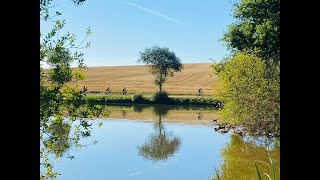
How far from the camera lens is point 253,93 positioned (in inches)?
608

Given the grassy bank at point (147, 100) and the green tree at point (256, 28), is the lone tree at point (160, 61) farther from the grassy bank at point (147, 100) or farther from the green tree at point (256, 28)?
the green tree at point (256, 28)

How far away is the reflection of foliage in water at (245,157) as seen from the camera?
10.8 metres

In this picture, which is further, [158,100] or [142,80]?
[142,80]

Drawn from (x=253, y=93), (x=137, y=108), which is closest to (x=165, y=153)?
(x=253, y=93)

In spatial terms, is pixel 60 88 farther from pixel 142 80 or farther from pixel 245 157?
pixel 142 80

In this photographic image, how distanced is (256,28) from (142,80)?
93.5ft

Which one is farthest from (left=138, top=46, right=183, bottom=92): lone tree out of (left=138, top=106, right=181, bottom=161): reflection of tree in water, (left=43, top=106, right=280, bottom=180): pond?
(left=138, top=106, right=181, bottom=161): reflection of tree in water

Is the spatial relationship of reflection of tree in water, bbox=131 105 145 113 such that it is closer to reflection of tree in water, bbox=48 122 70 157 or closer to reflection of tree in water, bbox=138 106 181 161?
reflection of tree in water, bbox=138 106 181 161

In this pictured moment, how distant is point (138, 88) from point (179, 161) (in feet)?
90.6

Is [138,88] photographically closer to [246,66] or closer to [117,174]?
[246,66]

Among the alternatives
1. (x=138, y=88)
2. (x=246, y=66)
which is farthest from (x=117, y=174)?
(x=138, y=88)

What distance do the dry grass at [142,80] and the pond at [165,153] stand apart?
687 inches
